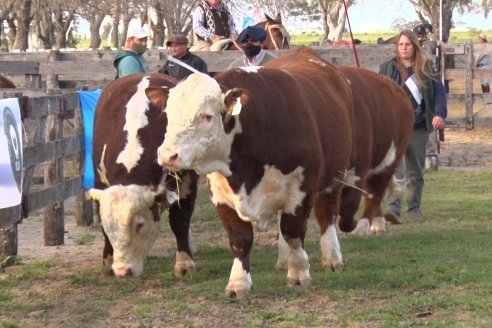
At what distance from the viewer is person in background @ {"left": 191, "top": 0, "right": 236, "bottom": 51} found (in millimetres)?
17516

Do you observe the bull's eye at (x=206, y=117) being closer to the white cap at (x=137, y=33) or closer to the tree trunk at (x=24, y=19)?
the white cap at (x=137, y=33)

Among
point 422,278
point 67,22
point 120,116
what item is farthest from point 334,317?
point 67,22

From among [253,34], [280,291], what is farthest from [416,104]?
[280,291]

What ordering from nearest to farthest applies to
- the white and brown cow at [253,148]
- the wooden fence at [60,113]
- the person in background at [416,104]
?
the white and brown cow at [253,148] < the wooden fence at [60,113] < the person in background at [416,104]

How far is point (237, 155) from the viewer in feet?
26.2

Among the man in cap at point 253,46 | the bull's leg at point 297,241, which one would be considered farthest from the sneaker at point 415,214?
the bull's leg at point 297,241

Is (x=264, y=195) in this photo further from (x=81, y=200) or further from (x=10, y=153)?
(x=81, y=200)

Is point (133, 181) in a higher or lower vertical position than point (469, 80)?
higher

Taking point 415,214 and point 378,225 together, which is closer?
point 378,225

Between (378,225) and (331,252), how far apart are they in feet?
8.45

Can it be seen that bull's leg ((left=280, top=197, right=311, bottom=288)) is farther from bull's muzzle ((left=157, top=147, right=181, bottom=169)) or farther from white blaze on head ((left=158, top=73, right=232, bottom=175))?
bull's muzzle ((left=157, top=147, right=181, bottom=169))

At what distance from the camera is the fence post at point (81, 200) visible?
1250 centimetres

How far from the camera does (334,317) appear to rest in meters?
7.49

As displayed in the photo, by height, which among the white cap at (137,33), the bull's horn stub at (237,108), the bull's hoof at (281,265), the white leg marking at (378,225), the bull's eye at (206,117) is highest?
the white cap at (137,33)
